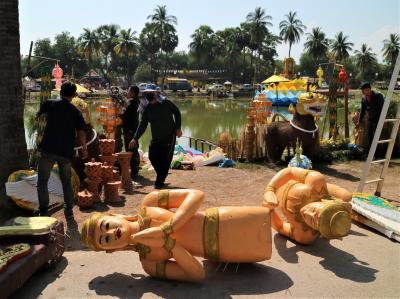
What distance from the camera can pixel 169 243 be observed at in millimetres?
3312

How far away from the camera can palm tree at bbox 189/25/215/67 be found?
227ft

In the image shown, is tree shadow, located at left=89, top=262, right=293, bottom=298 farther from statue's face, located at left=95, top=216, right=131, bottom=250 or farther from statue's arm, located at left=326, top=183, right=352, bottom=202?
statue's arm, located at left=326, top=183, right=352, bottom=202

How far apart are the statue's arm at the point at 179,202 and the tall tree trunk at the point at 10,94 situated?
2.74 meters

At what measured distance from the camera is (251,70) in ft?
240

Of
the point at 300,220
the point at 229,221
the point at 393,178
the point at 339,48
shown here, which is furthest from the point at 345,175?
the point at 339,48

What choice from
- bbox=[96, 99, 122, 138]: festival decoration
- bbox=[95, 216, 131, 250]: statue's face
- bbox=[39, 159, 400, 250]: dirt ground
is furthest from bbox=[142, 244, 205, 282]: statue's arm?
bbox=[96, 99, 122, 138]: festival decoration

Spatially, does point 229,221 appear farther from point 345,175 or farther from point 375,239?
point 345,175

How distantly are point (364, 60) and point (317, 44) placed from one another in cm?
897

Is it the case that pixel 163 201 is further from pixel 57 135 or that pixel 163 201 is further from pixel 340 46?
pixel 340 46

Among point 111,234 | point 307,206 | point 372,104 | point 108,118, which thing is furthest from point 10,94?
point 372,104

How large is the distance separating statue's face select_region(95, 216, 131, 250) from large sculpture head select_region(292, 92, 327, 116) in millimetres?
5891

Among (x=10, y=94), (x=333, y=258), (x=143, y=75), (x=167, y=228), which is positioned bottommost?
(x=333, y=258)

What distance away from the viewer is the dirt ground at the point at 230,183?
18.6 ft

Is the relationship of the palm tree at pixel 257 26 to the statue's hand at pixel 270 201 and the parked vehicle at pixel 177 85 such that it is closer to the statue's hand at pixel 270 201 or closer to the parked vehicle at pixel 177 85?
the parked vehicle at pixel 177 85
